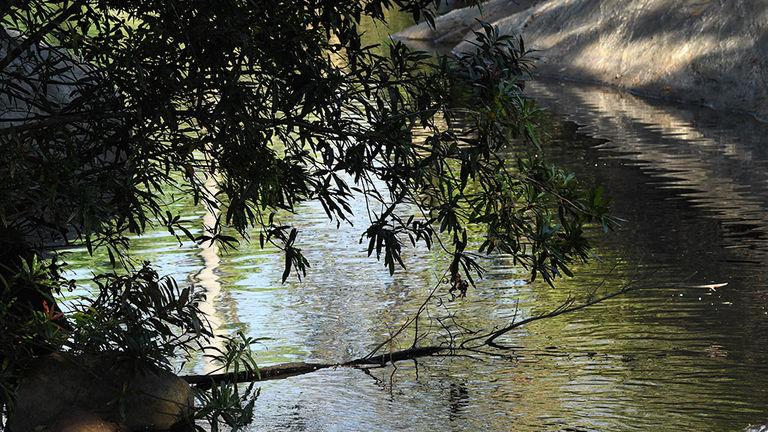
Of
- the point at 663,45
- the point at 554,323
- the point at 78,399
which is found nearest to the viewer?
the point at 78,399

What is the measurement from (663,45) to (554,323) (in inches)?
624

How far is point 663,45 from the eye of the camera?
24125 millimetres

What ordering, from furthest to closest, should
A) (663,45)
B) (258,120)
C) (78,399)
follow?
1. (663,45)
2. (78,399)
3. (258,120)

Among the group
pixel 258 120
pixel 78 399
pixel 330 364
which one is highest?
pixel 258 120

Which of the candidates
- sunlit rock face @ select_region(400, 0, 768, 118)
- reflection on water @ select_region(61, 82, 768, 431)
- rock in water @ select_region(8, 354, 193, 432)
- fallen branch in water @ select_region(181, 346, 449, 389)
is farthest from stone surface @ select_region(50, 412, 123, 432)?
sunlit rock face @ select_region(400, 0, 768, 118)

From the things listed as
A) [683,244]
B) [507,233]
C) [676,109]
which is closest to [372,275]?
[683,244]

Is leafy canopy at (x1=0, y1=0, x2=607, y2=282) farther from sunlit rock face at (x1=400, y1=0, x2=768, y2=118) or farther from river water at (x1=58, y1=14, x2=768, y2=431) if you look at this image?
sunlit rock face at (x1=400, y1=0, x2=768, y2=118)

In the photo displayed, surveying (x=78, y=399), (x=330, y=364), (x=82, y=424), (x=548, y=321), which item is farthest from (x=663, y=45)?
(x=82, y=424)

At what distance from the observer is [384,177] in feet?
19.8

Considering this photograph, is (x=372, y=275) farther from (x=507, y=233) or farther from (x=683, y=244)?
(x=507, y=233)

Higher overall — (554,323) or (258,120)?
(258,120)

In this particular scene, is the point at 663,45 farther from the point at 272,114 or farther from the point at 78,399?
the point at 272,114

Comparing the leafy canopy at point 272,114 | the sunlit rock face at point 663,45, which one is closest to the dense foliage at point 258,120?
the leafy canopy at point 272,114

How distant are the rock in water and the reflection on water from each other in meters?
0.64
